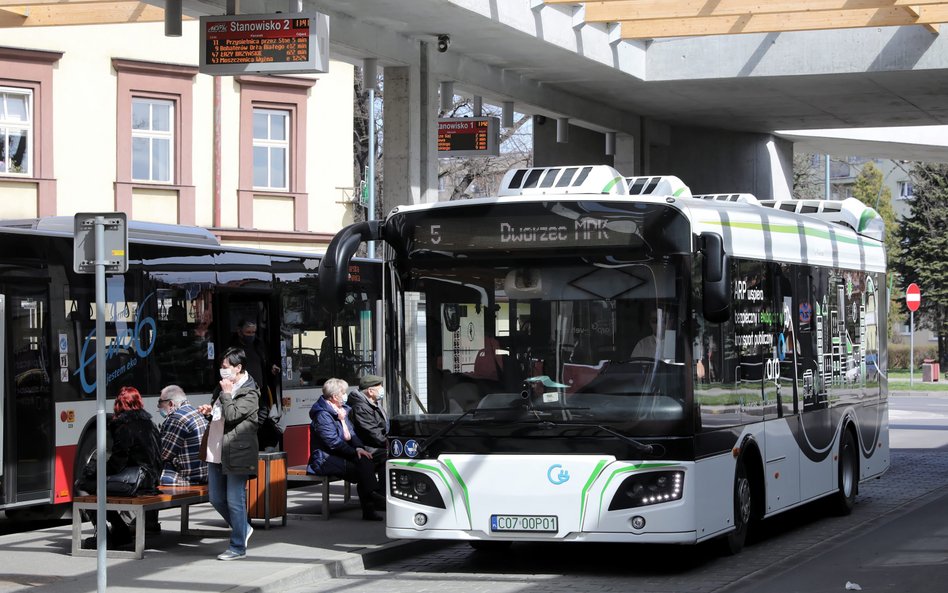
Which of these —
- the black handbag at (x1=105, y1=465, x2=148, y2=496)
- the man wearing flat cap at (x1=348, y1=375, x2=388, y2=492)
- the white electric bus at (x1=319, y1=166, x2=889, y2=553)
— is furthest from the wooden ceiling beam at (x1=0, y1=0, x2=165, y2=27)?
the black handbag at (x1=105, y1=465, x2=148, y2=496)

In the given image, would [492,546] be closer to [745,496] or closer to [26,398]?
[745,496]

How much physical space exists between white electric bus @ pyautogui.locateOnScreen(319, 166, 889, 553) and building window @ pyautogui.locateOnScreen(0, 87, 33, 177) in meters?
20.0

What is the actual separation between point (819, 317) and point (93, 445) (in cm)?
725

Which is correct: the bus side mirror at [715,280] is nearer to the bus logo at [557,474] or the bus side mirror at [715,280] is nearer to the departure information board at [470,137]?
the bus logo at [557,474]

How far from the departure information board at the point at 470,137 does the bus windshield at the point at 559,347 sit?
876cm

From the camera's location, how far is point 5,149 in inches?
1182

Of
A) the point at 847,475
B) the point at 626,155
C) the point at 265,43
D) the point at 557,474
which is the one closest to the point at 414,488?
the point at 557,474

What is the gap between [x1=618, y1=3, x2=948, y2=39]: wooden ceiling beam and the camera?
17.7 metres

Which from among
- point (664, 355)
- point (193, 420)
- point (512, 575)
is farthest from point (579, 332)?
point (193, 420)

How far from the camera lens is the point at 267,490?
13.7 meters

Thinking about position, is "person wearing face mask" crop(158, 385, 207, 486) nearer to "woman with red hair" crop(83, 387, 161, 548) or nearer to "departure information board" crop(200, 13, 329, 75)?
"woman with red hair" crop(83, 387, 161, 548)

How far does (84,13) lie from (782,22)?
840 cm

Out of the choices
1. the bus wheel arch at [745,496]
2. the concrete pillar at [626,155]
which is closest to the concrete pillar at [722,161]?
the concrete pillar at [626,155]

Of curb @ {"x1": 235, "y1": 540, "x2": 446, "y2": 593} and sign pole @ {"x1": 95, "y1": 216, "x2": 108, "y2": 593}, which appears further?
curb @ {"x1": 235, "y1": 540, "x2": 446, "y2": 593}
